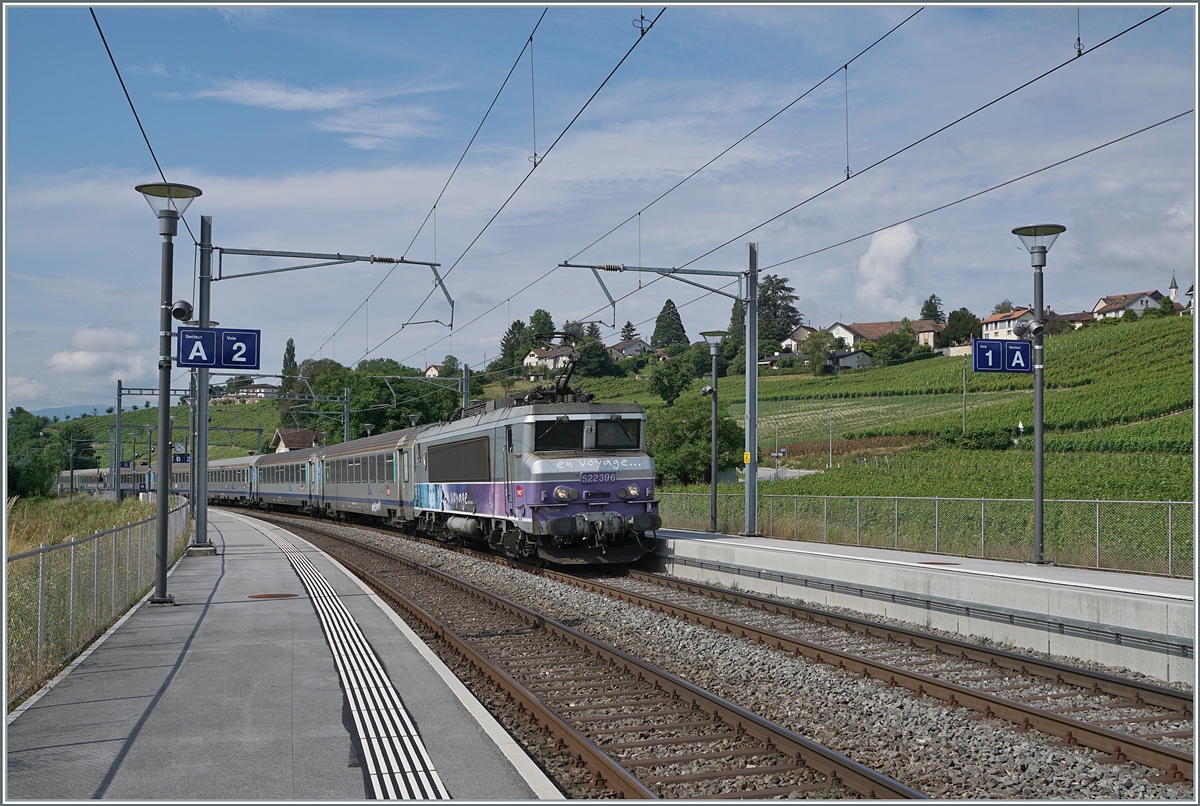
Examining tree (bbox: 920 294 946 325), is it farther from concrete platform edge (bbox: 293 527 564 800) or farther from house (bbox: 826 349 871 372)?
concrete platform edge (bbox: 293 527 564 800)

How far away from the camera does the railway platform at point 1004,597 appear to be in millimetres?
10602

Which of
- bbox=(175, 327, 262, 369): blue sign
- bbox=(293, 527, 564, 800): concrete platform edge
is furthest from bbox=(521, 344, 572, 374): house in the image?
bbox=(293, 527, 564, 800): concrete platform edge

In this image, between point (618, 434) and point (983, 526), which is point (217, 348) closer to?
point (618, 434)

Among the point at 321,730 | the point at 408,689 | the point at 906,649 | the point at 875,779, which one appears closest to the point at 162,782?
the point at 321,730

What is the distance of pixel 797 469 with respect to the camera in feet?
207

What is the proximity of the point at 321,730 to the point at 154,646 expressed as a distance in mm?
4850

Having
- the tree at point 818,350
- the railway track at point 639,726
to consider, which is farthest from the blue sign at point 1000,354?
the tree at point 818,350

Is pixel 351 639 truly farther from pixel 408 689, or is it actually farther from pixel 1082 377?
pixel 1082 377

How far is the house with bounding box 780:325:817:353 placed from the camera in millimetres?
145075

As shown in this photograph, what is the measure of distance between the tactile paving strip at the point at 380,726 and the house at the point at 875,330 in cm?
15660

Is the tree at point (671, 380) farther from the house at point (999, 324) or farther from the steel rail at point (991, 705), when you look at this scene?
the steel rail at point (991, 705)

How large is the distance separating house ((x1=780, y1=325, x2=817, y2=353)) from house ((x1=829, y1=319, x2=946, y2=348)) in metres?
6.41

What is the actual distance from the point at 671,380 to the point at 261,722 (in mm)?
86148

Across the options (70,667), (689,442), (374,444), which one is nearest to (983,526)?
(70,667)
